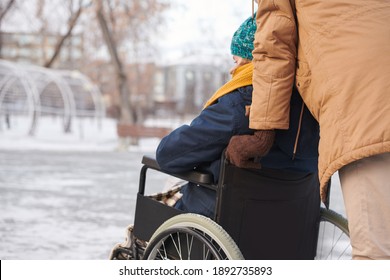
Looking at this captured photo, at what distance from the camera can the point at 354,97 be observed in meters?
1.74

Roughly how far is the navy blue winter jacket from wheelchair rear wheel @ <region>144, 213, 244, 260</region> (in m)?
0.22

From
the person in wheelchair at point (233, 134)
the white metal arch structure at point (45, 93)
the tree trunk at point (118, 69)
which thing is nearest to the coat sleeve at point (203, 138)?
the person in wheelchair at point (233, 134)

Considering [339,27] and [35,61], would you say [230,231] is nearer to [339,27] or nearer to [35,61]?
[339,27]

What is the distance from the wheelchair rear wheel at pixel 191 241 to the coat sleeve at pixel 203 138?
0.74 ft

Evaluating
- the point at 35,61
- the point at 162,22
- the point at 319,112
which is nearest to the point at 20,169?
the point at 319,112

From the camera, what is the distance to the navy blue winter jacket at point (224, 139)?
2.21 m

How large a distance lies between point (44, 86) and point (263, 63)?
14857 millimetres

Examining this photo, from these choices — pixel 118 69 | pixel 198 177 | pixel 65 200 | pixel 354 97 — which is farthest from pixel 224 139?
pixel 118 69

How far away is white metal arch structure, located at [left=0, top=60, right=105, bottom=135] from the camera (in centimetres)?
1409

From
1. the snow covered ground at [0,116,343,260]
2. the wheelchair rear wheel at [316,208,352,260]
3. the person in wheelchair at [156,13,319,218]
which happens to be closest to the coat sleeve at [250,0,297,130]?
the person in wheelchair at [156,13,319,218]

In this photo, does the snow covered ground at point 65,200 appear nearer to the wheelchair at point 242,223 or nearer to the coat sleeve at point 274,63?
the wheelchair at point 242,223

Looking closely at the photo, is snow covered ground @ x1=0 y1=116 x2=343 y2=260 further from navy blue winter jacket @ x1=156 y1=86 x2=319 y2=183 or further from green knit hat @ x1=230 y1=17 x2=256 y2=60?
green knit hat @ x1=230 y1=17 x2=256 y2=60

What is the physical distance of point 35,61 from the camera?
41219 millimetres

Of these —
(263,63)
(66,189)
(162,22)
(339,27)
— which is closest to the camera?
(339,27)
